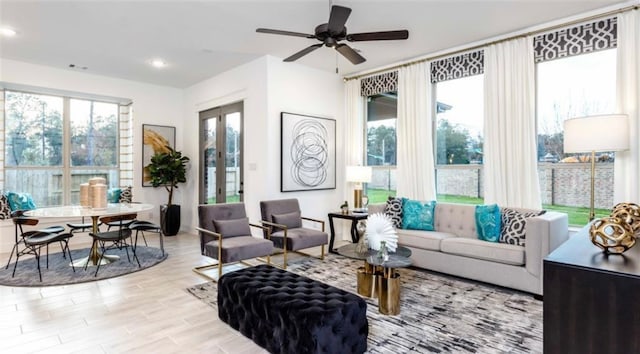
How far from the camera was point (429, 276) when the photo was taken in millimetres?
4188

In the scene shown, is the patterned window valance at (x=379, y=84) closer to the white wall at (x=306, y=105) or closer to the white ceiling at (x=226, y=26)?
the white ceiling at (x=226, y=26)

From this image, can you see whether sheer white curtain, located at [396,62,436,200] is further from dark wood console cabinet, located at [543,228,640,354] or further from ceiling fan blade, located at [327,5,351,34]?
dark wood console cabinet, located at [543,228,640,354]

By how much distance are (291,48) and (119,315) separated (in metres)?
3.85

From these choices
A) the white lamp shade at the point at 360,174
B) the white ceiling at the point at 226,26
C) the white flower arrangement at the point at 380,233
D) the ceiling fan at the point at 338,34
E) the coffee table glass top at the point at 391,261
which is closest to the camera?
the coffee table glass top at the point at 391,261

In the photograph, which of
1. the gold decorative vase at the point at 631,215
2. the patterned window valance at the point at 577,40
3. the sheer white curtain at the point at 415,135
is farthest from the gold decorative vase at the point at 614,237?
the sheer white curtain at the point at 415,135

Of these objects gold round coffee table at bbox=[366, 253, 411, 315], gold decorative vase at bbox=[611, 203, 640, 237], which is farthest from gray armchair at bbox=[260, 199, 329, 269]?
gold decorative vase at bbox=[611, 203, 640, 237]

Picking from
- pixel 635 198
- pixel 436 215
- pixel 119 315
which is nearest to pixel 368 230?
pixel 436 215

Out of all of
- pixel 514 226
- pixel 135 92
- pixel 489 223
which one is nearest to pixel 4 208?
pixel 135 92

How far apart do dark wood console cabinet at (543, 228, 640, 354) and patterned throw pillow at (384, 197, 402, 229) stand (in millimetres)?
3274

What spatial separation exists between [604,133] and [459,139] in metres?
1.96

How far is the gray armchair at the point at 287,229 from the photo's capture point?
4.53 metres

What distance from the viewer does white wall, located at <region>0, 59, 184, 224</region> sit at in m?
5.55

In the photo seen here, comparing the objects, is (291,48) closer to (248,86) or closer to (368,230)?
(248,86)

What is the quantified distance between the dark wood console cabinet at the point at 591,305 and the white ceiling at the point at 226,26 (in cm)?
304
